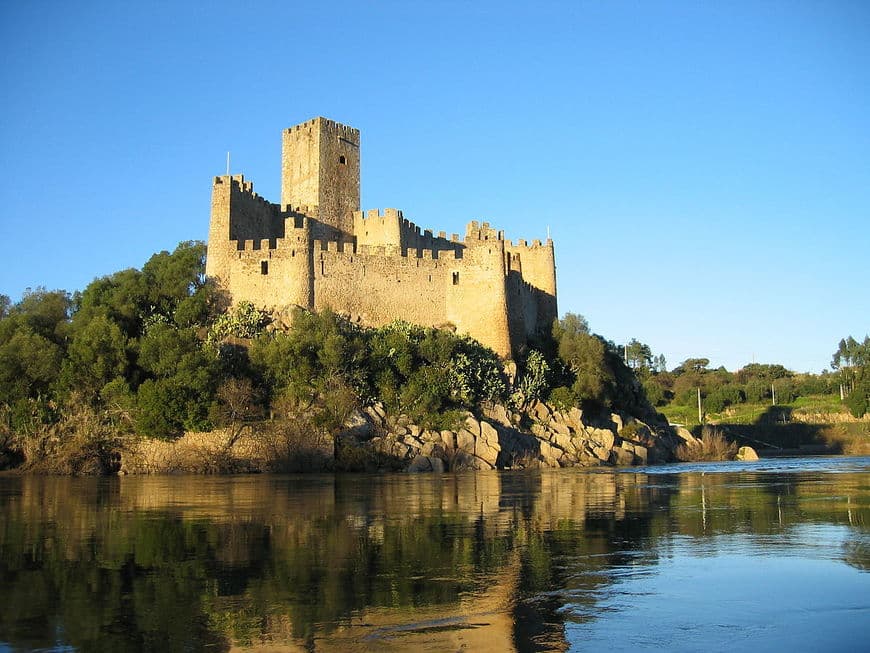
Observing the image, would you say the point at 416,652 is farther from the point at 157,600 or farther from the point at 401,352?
the point at 401,352

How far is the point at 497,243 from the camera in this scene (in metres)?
44.6

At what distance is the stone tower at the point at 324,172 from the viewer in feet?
162

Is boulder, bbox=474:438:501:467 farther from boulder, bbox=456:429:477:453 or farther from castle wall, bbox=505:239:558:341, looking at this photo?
castle wall, bbox=505:239:558:341

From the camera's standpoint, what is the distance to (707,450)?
1949 inches

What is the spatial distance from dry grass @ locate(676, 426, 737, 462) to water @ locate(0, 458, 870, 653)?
3053cm

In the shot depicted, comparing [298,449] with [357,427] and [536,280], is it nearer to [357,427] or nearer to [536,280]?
[357,427]

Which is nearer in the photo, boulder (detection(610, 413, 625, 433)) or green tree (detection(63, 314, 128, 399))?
green tree (detection(63, 314, 128, 399))

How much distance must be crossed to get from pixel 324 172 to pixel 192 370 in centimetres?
1793

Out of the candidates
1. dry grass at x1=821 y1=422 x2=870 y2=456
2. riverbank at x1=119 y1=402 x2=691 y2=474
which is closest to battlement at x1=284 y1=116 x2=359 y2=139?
riverbank at x1=119 y1=402 x2=691 y2=474

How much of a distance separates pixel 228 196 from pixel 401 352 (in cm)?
1179

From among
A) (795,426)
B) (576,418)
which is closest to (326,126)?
(576,418)

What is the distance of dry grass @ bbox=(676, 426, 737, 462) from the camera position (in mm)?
48469

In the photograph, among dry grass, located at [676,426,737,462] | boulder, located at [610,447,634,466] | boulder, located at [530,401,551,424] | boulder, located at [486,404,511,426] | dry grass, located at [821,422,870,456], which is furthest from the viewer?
dry grass, located at [821,422,870,456]

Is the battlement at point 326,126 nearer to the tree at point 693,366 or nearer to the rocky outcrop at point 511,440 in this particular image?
the rocky outcrop at point 511,440
